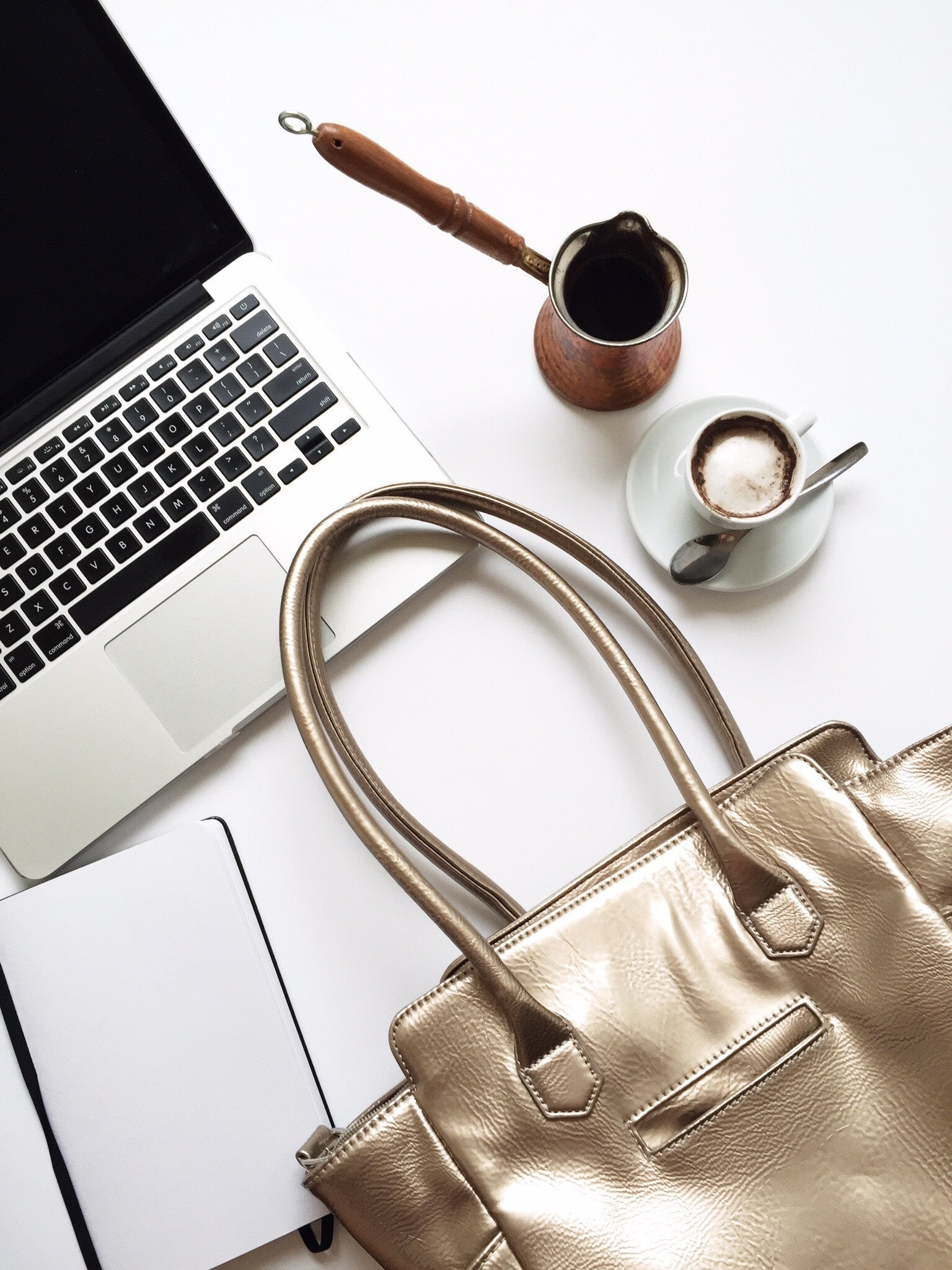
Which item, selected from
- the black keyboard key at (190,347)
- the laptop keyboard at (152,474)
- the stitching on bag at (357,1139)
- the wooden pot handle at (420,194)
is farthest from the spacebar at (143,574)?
the stitching on bag at (357,1139)

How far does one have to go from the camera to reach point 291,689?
50 centimetres

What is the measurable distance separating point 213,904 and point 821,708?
418 millimetres

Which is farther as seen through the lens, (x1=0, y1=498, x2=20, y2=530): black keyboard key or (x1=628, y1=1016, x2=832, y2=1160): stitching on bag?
(x1=0, y1=498, x2=20, y2=530): black keyboard key

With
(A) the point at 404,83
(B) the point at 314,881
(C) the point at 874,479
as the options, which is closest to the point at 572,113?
(A) the point at 404,83

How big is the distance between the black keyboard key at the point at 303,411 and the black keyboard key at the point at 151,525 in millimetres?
93

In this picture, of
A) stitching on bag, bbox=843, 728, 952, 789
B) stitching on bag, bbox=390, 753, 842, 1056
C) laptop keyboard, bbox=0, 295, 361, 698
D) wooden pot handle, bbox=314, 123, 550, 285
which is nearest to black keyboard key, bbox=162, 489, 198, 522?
laptop keyboard, bbox=0, 295, 361, 698

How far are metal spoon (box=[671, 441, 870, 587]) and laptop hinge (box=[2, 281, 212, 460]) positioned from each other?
36 cm

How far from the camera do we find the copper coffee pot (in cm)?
45

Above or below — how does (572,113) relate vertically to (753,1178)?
above

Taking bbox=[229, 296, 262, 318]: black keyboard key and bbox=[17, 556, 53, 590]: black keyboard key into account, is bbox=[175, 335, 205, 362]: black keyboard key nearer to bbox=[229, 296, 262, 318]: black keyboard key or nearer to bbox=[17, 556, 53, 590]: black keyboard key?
bbox=[229, 296, 262, 318]: black keyboard key

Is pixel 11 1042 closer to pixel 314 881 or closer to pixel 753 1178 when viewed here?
pixel 314 881

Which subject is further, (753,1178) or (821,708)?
(821,708)

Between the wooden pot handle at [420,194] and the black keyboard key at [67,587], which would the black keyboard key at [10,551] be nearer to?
the black keyboard key at [67,587]

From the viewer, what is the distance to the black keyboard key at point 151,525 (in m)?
0.54
